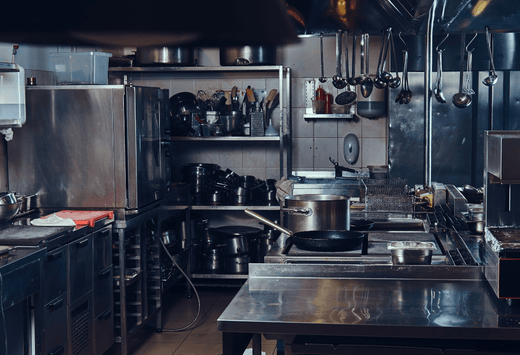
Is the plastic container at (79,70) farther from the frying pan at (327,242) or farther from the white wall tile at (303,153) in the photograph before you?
the white wall tile at (303,153)

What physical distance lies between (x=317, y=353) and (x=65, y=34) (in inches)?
48.0

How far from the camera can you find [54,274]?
8.03ft

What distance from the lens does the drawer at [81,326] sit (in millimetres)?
2623

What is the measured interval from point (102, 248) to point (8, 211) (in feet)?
1.68

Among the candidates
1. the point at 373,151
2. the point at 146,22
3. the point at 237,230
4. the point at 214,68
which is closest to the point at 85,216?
the point at 237,230

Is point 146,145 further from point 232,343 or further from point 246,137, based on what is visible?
point 232,343

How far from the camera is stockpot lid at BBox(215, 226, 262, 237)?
441cm

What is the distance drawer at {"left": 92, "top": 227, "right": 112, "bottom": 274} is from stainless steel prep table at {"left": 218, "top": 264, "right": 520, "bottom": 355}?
1.43 metres

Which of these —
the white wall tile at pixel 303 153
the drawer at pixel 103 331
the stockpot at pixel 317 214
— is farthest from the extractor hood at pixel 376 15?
the white wall tile at pixel 303 153

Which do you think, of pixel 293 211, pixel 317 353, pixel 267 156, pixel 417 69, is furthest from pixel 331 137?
pixel 317 353

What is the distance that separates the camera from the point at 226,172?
459 centimetres

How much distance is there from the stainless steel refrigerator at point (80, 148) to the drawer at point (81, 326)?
24.8 inches

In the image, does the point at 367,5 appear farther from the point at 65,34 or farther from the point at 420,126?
the point at 420,126

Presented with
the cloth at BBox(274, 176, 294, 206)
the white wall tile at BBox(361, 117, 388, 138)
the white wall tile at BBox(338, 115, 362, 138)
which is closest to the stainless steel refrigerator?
the cloth at BBox(274, 176, 294, 206)
